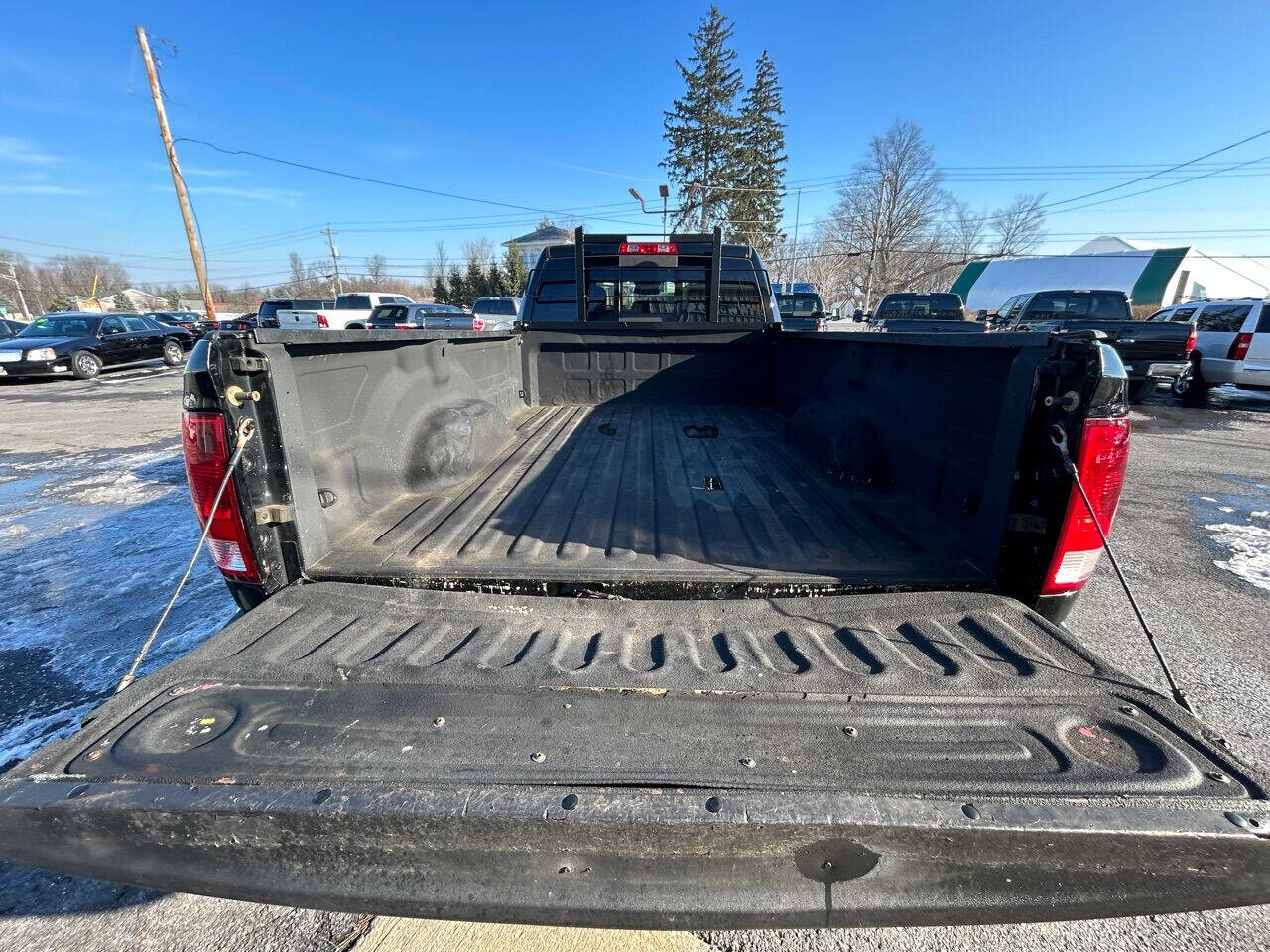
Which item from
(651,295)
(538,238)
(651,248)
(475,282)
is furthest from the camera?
(538,238)

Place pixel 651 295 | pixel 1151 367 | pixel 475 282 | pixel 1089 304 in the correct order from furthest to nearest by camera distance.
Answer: pixel 475 282
pixel 1089 304
pixel 1151 367
pixel 651 295

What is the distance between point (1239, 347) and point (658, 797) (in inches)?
632

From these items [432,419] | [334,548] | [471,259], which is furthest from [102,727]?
[471,259]

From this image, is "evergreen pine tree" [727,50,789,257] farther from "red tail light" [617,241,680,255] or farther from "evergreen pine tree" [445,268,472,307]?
"red tail light" [617,241,680,255]

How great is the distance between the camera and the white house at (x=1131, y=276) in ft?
124

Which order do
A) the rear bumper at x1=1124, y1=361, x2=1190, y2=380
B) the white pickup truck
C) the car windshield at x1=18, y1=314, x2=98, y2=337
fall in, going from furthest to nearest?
the white pickup truck
the car windshield at x1=18, y1=314, x2=98, y2=337
the rear bumper at x1=1124, y1=361, x2=1190, y2=380

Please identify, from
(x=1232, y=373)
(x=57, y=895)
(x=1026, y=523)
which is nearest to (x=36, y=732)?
(x=57, y=895)

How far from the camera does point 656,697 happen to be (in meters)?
1.44

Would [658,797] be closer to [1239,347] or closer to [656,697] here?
[656,697]

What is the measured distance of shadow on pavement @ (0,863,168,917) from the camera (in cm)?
177

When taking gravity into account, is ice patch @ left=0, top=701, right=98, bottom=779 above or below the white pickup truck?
below

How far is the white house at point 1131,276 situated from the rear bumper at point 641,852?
4678 centimetres

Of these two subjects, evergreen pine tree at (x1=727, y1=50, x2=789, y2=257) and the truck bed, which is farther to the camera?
evergreen pine tree at (x1=727, y1=50, x2=789, y2=257)

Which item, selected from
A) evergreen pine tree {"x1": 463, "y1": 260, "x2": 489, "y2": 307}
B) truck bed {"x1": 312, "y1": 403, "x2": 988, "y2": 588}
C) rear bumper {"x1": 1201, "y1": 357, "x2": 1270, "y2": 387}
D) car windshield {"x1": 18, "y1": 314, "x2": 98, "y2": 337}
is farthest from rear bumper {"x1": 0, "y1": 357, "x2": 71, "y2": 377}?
evergreen pine tree {"x1": 463, "y1": 260, "x2": 489, "y2": 307}
